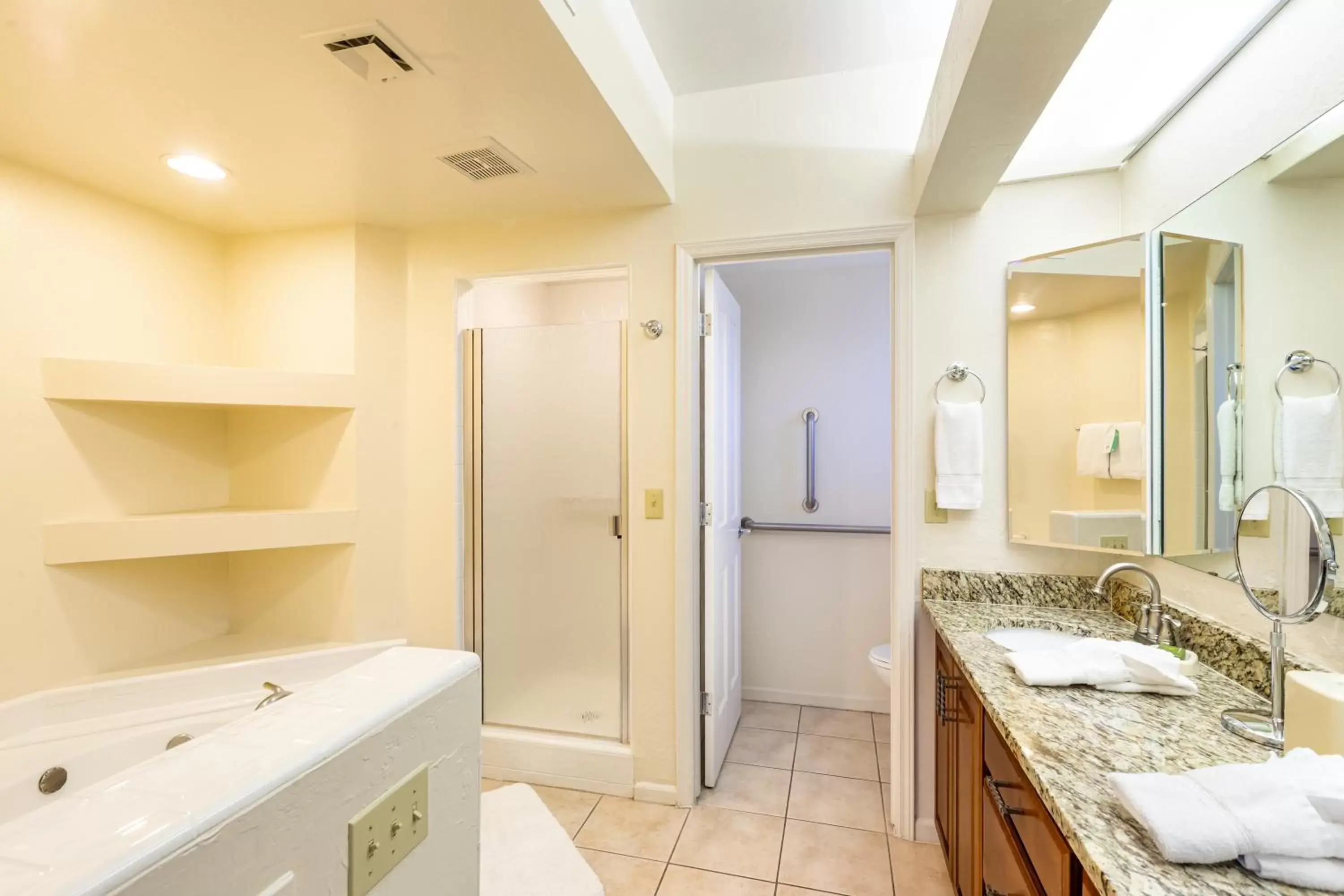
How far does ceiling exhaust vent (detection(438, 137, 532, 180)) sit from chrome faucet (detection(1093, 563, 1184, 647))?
2.02m

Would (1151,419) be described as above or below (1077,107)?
below

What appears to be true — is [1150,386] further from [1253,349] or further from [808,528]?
[808,528]

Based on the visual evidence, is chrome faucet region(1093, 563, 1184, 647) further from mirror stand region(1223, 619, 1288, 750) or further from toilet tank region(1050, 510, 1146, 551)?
mirror stand region(1223, 619, 1288, 750)

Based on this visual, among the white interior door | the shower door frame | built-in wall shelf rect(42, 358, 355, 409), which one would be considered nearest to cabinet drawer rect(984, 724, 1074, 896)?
the white interior door

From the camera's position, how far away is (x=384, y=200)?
2.11 metres

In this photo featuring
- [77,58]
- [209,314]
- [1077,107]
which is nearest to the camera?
[77,58]

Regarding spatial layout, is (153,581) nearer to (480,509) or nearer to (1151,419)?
(480,509)

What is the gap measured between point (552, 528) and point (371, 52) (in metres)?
1.65

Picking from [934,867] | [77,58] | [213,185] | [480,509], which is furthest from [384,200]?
[934,867]

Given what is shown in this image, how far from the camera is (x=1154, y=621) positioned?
1.52 metres

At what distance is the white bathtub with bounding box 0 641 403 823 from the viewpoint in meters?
1.66

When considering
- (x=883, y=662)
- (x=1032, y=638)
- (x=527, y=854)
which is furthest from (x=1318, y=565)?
(x=527, y=854)

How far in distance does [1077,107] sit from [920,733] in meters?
2.11

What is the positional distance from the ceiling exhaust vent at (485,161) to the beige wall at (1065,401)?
1682mm
